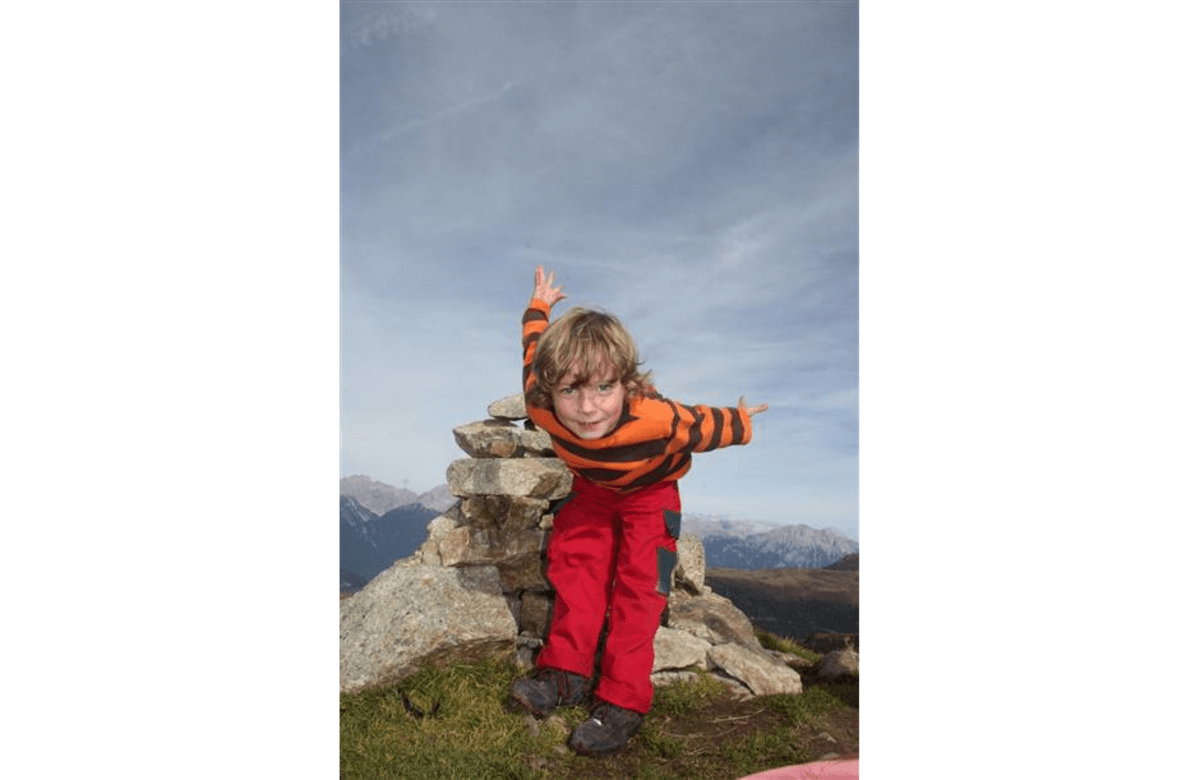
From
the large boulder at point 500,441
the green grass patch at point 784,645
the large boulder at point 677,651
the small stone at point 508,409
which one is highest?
the small stone at point 508,409

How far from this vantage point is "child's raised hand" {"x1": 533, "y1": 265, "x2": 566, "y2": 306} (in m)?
3.21

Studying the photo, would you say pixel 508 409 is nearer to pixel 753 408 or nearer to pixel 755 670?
pixel 753 408

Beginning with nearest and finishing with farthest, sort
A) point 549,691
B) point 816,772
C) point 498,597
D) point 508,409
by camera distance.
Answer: point 816,772 → point 549,691 → point 498,597 → point 508,409

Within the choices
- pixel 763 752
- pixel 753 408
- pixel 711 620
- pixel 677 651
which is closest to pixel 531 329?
pixel 753 408

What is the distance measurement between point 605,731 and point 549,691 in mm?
412

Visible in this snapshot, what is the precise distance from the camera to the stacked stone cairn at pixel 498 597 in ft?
11.1

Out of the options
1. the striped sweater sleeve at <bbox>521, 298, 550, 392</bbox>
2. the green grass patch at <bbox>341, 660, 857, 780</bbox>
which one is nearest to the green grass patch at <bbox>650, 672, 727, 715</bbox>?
the green grass patch at <bbox>341, 660, 857, 780</bbox>

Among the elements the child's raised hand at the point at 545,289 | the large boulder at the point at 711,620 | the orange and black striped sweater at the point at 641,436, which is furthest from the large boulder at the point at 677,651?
the child's raised hand at the point at 545,289

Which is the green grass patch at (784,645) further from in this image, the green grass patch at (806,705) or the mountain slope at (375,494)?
the mountain slope at (375,494)

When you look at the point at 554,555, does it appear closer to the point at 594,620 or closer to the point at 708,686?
the point at 594,620

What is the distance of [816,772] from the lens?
8.21 ft

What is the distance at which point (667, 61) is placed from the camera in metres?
3.05
